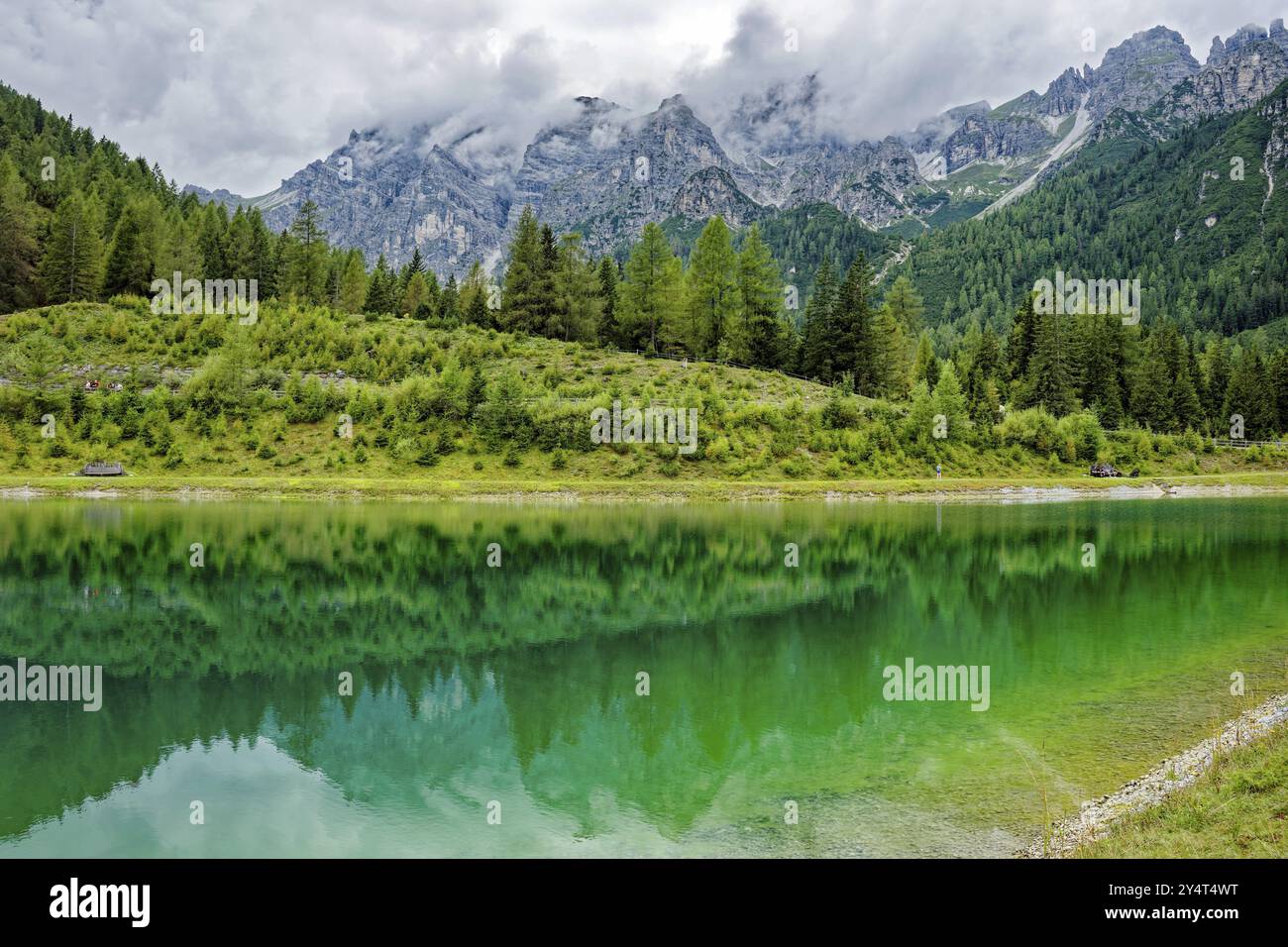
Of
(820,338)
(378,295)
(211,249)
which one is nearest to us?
(820,338)

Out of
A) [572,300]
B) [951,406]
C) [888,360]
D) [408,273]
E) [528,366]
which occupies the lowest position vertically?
[951,406]

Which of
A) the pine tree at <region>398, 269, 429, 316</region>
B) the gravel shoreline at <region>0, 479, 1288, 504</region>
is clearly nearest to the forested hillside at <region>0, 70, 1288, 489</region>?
the pine tree at <region>398, 269, 429, 316</region>

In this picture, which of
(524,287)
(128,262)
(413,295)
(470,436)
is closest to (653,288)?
(524,287)

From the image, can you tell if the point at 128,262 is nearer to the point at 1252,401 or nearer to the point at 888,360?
the point at 888,360

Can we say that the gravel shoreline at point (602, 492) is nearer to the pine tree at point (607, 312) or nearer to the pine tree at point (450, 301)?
the pine tree at point (607, 312)

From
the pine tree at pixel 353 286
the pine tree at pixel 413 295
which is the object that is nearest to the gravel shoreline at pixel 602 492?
the pine tree at pixel 353 286

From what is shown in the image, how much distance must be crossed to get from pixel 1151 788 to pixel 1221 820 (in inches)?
67.9

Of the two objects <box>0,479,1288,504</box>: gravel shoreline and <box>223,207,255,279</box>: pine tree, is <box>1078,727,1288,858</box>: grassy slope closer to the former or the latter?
<box>0,479,1288,504</box>: gravel shoreline

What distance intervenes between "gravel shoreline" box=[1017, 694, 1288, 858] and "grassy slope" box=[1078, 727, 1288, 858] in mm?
260

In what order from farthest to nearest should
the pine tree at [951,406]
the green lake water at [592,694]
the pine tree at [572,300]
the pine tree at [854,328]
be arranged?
1. the pine tree at [572,300]
2. the pine tree at [854,328]
3. the pine tree at [951,406]
4. the green lake water at [592,694]

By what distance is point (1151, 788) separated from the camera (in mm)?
9484

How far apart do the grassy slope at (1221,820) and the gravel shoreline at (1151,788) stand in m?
0.26

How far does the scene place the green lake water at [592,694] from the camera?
887 cm
